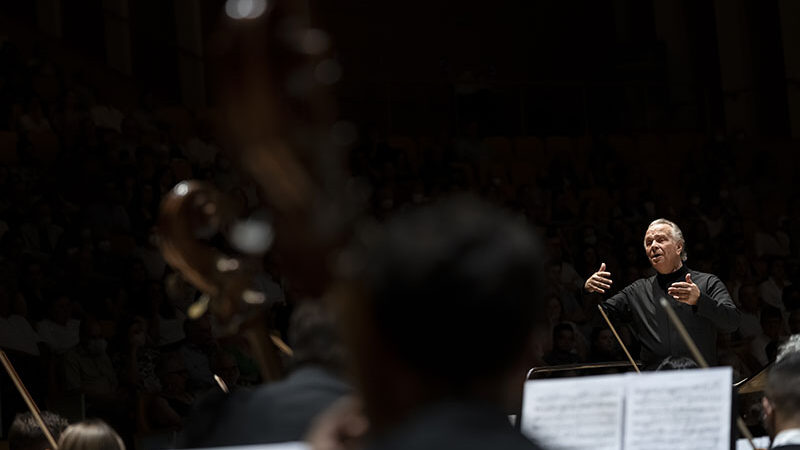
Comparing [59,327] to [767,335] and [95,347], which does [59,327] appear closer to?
[95,347]

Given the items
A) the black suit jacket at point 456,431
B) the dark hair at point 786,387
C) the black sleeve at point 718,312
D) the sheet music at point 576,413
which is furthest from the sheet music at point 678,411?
the black sleeve at point 718,312

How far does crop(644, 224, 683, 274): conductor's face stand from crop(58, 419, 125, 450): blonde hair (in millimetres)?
2875

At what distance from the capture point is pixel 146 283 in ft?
23.3

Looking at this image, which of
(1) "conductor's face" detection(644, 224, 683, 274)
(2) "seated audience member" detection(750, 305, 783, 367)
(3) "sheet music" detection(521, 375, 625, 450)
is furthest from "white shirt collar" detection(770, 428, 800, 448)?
(2) "seated audience member" detection(750, 305, 783, 367)

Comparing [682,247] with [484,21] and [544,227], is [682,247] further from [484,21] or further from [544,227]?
[484,21]

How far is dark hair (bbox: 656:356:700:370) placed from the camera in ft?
14.8

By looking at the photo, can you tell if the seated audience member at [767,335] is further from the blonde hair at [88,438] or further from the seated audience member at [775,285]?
the blonde hair at [88,438]

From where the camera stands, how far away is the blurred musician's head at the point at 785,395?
2.31m

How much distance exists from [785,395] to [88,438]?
5.07ft

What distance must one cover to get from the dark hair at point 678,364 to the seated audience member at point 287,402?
275 centimetres

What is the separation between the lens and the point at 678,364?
4570mm

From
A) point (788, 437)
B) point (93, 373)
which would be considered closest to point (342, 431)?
point (788, 437)

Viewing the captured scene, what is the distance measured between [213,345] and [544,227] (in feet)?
10.8

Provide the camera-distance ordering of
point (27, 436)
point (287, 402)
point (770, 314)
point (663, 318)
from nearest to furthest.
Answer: point (287, 402) → point (27, 436) → point (663, 318) → point (770, 314)
